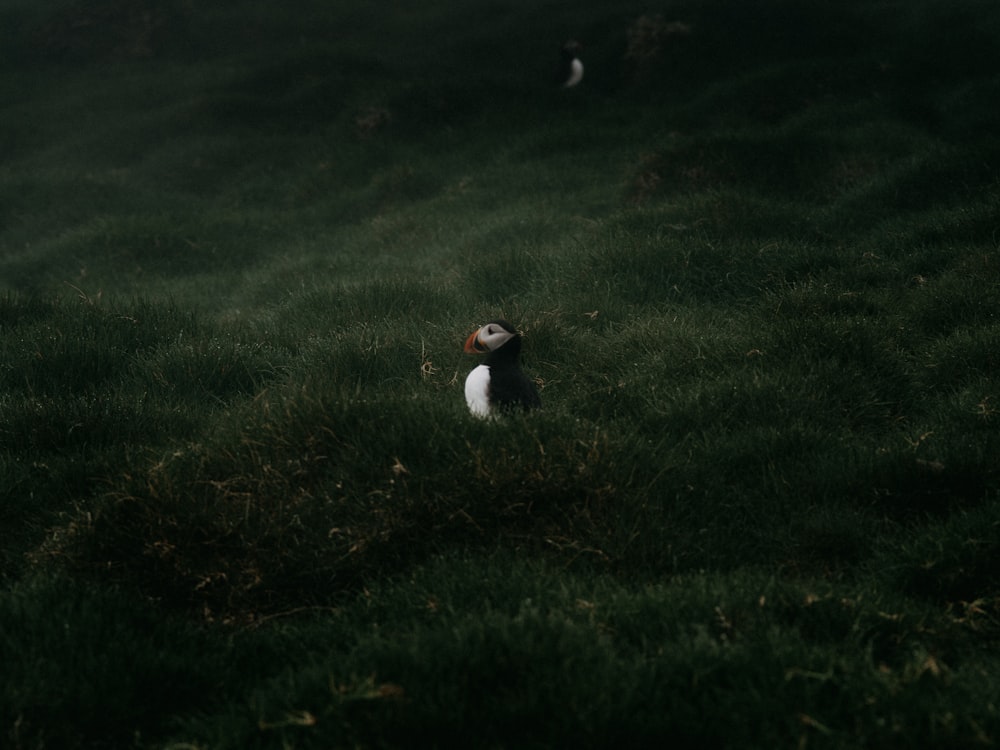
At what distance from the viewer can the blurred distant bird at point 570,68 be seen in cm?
1564

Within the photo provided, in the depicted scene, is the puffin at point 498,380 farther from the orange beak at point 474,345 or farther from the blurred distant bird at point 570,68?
the blurred distant bird at point 570,68

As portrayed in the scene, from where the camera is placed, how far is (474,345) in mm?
5805

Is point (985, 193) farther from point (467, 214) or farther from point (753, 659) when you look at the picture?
point (753, 659)

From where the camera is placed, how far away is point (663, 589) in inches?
154

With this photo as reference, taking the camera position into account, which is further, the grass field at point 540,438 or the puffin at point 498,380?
the puffin at point 498,380

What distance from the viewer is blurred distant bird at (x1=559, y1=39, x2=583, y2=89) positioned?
51.3 ft

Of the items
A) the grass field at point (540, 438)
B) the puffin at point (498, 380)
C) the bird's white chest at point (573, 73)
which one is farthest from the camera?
the bird's white chest at point (573, 73)

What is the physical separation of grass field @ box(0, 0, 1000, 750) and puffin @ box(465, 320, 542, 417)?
0.86 feet

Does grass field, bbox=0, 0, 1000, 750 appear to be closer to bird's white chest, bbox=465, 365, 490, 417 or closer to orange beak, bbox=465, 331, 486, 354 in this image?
bird's white chest, bbox=465, 365, 490, 417

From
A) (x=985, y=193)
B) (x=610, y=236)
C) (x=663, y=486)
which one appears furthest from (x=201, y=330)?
(x=985, y=193)

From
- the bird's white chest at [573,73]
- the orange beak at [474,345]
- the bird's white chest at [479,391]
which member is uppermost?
the orange beak at [474,345]

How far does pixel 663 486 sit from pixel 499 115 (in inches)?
428

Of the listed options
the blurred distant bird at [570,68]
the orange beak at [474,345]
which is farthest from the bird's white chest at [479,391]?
the blurred distant bird at [570,68]

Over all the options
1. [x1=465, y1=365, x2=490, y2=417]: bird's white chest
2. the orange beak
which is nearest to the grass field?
[x1=465, y1=365, x2=490, y2=417]: bird's white chest
